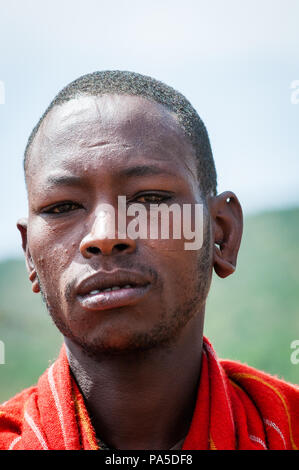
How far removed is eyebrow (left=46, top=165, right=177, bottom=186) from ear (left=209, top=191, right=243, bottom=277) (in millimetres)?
411

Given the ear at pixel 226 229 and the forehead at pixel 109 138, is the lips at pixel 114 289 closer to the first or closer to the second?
the forehead at pixel 109 138

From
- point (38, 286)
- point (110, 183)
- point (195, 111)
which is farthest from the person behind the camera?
point (195, 111)

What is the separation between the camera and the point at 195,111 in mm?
2744

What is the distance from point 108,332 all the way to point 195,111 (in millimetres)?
1252

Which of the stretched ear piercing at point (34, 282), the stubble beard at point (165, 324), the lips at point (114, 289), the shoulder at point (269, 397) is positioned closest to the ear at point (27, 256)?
the stretched ear piercing at point (34, 282)

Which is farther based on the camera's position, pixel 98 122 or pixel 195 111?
pixel 195 111

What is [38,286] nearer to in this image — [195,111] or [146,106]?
[146,106]

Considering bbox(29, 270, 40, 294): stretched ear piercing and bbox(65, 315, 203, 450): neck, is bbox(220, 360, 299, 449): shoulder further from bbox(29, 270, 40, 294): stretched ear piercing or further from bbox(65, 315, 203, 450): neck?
bbox(29, 270, 40, 294): stretched ear piercing

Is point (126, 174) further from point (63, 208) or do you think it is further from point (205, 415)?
point (205, 415)

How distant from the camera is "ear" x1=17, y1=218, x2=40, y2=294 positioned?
2504 mm

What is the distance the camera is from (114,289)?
2018 millimetres

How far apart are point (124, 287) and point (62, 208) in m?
0.47

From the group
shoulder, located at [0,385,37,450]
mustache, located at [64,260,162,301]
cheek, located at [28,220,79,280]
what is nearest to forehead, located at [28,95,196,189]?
cheek, located at [28,220,79,280]
